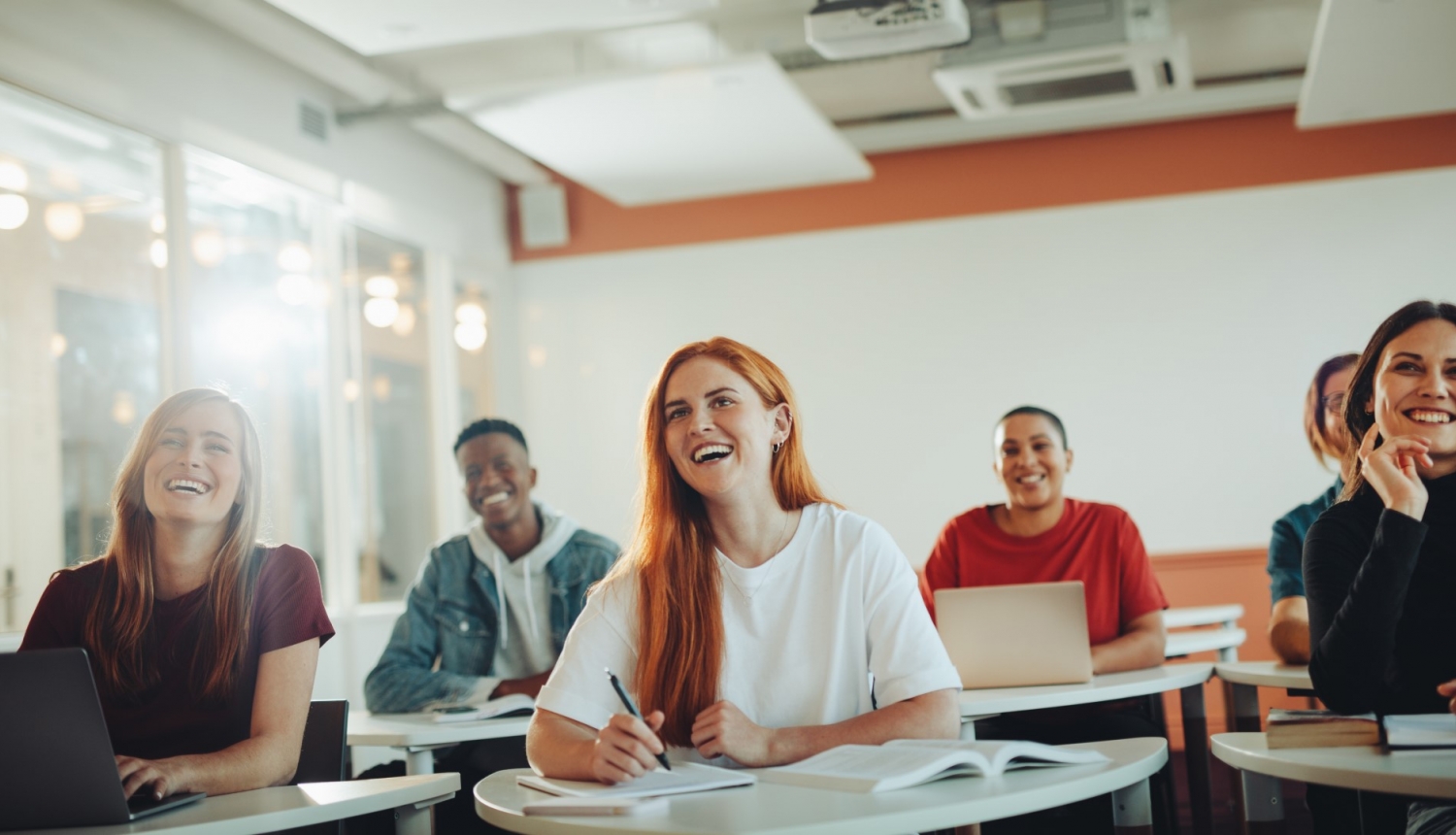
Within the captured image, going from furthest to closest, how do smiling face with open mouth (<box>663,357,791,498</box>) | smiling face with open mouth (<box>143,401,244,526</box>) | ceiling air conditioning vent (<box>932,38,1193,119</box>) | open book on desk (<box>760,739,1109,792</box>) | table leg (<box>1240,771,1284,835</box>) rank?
ceiling air conditioning vent (<box>932,38,1193,119</box>) < smiling face with open mouth (<box>143,401,244,526</box>) < smiling face with open mouth (<box>663,357,791,498</box>) < table leg (<box>1240,771,1284,835</box>) < open book on desk (<box>760,739,1109,792</box>)

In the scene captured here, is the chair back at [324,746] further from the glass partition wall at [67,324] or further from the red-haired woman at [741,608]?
the glass partition wall at [67,324]

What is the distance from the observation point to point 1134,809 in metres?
1.93

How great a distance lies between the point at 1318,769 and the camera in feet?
5.73

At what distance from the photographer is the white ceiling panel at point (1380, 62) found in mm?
4605

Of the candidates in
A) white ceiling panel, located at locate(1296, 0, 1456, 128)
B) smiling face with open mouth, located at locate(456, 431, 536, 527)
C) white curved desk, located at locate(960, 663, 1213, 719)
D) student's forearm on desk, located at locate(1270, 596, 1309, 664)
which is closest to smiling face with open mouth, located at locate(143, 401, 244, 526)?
smiling face with open mouth, located at locate(456, 431, 536, 527)

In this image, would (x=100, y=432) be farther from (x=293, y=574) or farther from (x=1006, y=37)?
(x=1006, y=37)

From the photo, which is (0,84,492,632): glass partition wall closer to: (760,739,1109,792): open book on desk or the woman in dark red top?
the woman in dark red top

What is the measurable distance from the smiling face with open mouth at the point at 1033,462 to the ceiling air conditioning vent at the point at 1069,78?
1.70 m

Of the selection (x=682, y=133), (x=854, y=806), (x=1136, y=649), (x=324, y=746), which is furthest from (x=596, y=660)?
(x=682, y=133)

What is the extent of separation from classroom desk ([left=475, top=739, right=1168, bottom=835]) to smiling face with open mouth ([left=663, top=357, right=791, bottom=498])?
0.62 metres

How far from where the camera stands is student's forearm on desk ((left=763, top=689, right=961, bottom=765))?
200 cm

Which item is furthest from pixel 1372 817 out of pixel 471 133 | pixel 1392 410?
pixel 471 133

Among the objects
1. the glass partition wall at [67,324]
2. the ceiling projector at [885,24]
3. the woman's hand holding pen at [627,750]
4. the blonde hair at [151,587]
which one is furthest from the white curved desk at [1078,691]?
the glass partition wall at [67,324]

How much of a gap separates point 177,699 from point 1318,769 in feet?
6.31
